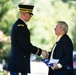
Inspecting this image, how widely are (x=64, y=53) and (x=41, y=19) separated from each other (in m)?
1.52

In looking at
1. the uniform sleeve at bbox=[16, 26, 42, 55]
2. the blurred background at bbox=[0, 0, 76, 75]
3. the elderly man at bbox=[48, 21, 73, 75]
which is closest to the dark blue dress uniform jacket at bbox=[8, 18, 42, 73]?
the uniform sleeve at bbox=[16, 26, 42, 55]

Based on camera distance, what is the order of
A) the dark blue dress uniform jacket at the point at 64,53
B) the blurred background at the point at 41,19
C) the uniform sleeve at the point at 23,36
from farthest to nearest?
the blurred background at the point at 41,19 → the uniform sleeve at the point at 23,36 → the dark blue dress uniform jacket at the point at 64,53

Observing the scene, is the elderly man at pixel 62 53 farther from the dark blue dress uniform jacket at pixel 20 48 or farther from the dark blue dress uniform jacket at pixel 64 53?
the dark blue dress uniform jacket at pixel 20 48

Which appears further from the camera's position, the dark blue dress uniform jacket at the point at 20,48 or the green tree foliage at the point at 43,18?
the green tree foliage at the point at 43,18

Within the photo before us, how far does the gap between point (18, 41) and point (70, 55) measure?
673mm

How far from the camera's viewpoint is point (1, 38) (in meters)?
5.64

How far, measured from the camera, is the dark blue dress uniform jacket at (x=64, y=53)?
4238mm

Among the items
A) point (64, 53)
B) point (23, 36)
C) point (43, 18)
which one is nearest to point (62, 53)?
point (64, 53)

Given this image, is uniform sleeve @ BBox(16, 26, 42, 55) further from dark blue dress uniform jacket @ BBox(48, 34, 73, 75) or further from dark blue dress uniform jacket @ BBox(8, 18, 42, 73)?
dark blue dress uniform jacket @ BBox(48, 34, 73, 75)

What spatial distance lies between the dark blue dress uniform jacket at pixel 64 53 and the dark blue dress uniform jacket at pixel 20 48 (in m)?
0.37

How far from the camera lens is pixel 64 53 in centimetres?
425

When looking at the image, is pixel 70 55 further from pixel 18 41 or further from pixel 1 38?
pixel 1 38

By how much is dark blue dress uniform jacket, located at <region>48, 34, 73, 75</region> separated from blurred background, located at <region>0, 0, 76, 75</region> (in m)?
1.26

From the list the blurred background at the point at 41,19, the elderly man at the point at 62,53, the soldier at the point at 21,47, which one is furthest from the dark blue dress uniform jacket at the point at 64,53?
the blurred background at the point at 41,19
